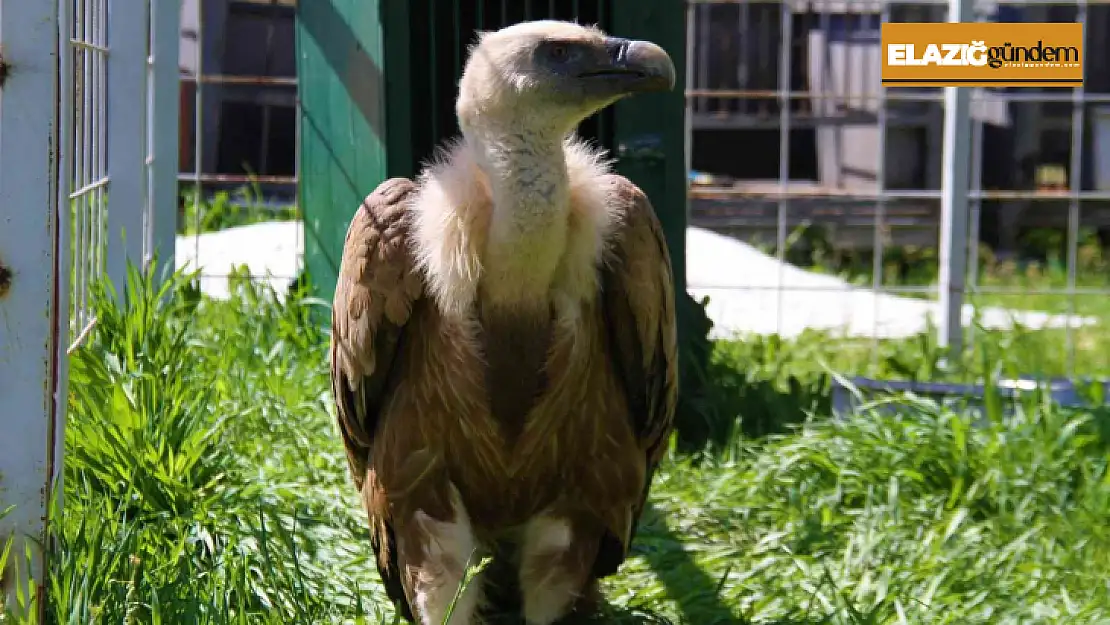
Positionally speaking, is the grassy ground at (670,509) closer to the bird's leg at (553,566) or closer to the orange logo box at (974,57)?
the bird's leg at (553,566)

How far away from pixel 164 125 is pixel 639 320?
2.78 metres

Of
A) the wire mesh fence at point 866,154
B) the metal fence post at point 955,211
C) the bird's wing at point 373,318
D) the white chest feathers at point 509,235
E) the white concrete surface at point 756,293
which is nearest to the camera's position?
the white chest feathers at point 509,235

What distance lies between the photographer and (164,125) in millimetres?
5680

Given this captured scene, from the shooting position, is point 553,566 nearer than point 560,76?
No

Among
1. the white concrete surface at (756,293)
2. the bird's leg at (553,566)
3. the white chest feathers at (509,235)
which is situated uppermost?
the white chest feathers at (509,235)

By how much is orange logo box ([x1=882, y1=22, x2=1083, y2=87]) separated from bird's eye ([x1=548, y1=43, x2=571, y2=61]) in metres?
2.70

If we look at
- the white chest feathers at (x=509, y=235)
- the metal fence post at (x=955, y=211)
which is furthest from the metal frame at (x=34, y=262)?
the metal fence post at (x=955, y=211)

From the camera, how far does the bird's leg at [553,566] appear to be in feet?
12.0

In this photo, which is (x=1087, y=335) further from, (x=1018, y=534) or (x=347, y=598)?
(x=347, y=598)

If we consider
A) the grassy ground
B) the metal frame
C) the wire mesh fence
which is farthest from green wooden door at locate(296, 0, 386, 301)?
the wire mesh fence

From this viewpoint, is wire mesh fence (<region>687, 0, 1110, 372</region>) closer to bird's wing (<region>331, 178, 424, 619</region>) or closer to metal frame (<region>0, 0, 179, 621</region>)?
bird's wing (<region>331, 178, 424, 619</region>)

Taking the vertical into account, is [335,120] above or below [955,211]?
above

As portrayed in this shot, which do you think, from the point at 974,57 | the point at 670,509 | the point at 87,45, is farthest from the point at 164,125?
the point at 974,57

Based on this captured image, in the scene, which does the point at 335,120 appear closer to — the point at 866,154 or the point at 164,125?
the point at 164,125
